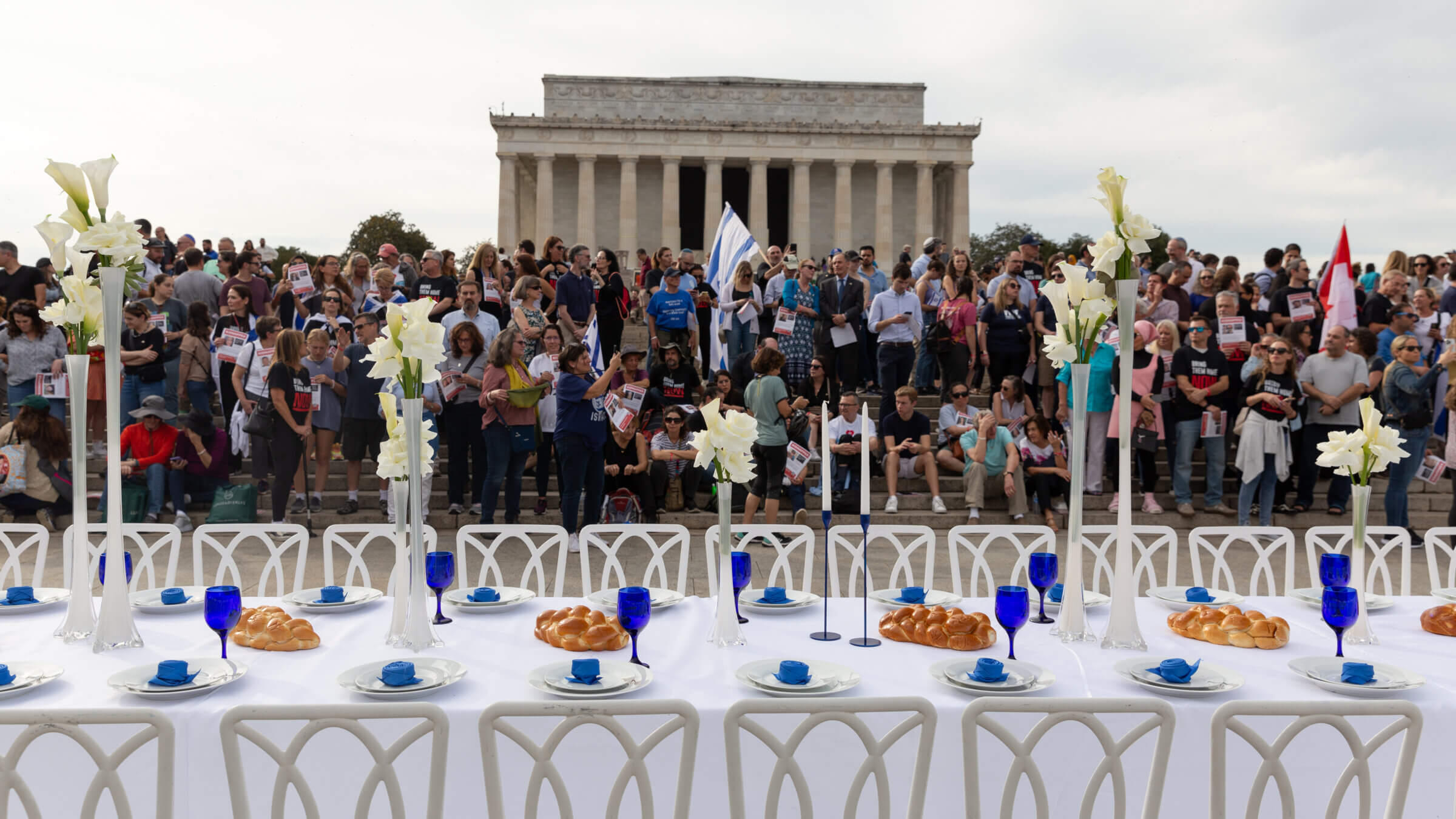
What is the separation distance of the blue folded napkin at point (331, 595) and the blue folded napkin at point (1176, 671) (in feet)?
9.95

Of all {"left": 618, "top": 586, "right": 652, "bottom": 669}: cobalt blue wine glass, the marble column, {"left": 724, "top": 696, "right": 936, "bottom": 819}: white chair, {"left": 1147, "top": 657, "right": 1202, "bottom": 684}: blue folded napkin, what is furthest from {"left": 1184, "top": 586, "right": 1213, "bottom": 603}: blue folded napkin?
the marble column

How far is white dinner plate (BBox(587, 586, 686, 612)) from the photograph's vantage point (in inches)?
159

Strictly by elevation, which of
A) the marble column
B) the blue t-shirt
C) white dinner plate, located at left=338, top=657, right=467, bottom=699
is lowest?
white dinner plate, located at left=338, top=657, right=467, bottom=699

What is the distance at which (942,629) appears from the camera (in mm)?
3496

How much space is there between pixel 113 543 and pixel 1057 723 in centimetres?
311

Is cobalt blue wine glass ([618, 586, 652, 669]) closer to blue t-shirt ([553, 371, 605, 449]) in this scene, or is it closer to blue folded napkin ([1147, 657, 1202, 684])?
blue folded napkin ([1147, 657, 1202, 684])

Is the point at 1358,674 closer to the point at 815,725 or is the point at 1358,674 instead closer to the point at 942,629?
the point at 942,629

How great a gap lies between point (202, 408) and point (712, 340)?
20.6 feet

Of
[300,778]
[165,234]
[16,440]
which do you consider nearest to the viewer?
[300,778]

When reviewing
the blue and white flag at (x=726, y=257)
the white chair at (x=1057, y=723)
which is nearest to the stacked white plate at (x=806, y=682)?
the white chair at (x=1057, y=723)

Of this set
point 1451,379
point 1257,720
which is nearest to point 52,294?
point 1257,720

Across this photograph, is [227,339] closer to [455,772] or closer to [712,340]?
[712,340]

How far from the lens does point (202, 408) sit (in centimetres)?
1027

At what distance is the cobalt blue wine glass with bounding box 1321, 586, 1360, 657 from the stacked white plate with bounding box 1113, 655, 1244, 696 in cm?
41
